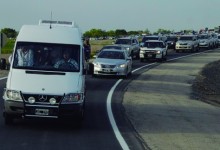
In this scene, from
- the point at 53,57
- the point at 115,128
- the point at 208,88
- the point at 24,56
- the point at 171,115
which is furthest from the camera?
the point at 208,88

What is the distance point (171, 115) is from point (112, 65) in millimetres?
12935

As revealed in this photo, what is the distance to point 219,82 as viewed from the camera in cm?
3822

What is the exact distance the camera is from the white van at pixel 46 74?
12.5 meters

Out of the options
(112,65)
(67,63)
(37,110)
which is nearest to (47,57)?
(67,63)

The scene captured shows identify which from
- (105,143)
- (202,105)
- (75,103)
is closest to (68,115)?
(75,103)

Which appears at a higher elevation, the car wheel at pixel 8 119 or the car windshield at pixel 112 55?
the car wheel at pixel 8 119

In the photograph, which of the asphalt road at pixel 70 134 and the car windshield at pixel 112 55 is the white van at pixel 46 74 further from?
the car windshield at pixel 112 55

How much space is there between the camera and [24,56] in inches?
535

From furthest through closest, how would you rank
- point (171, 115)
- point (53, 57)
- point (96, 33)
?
point (96, 33) → point (171, 115) → point (53, 57)

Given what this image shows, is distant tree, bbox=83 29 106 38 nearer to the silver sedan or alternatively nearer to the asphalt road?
the silver sedan

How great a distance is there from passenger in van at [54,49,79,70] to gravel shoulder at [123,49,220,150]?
85.8 inches

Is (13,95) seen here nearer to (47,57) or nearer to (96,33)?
(47,57)

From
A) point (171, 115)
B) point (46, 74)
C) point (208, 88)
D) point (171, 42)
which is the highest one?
point (46, 74)

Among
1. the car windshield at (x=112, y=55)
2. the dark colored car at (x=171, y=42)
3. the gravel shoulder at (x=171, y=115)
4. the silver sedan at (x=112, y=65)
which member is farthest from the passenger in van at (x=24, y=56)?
the dark colored car at (x=171, y=42)
